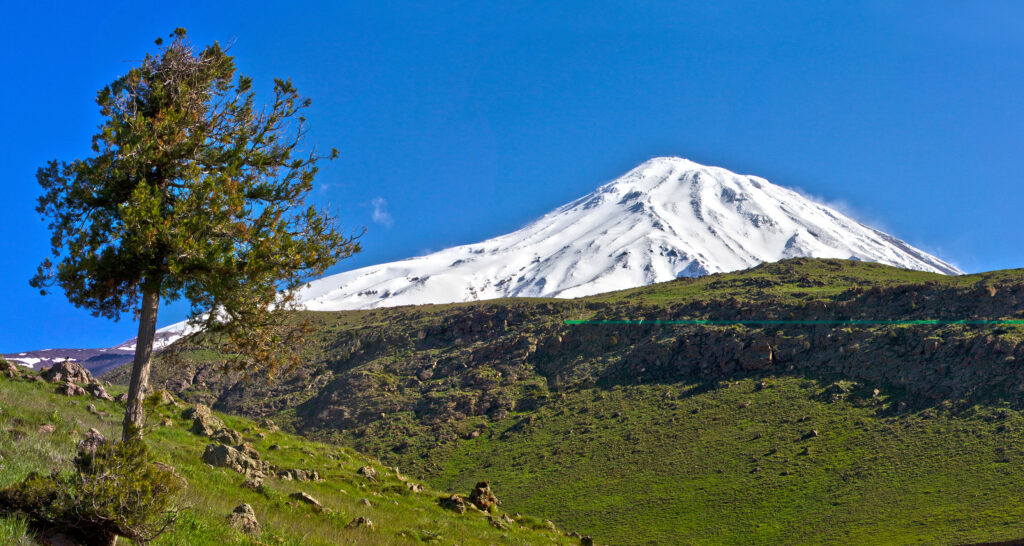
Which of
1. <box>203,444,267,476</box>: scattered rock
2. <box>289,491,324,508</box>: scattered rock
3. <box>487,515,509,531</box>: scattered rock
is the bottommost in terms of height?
<box>487,515,509,531</box>: scattered rock

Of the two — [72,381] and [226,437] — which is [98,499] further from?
[72,381]

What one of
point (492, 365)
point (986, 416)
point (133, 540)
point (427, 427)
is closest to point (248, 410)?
point (427, 427)

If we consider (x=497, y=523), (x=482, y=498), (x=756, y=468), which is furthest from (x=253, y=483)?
(x=756, y=468)

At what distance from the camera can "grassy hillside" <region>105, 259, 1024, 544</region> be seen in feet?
182

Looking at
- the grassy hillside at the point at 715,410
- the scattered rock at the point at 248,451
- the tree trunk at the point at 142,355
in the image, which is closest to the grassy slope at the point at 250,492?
the tree trunk at the point at 142,355

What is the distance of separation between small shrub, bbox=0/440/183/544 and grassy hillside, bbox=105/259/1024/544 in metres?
49.2

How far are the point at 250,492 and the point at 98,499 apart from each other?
783 centimetres

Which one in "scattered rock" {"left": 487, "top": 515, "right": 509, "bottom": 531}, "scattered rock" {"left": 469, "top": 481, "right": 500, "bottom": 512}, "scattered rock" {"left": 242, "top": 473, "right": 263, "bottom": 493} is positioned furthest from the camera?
"scattered rock" {"left": 469, "top": 481, "right": 500, "bottom": 512}

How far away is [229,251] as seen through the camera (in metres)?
14.1

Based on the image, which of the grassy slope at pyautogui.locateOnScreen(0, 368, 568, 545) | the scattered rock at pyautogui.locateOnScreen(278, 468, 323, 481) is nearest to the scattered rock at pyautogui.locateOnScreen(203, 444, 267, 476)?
the grassy slope at pyautogui.locateOnScreen(0, 368, 568, 545)

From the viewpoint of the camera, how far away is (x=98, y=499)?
27.4 ft

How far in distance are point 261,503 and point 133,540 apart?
652 centimetres

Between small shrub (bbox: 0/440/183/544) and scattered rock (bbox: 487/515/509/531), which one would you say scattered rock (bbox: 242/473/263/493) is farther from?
scattered rock (bbox: 487/515/509/531)

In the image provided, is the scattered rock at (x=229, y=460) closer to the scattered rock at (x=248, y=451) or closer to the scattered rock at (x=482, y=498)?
the scattered rock at (x=248, y=451)
